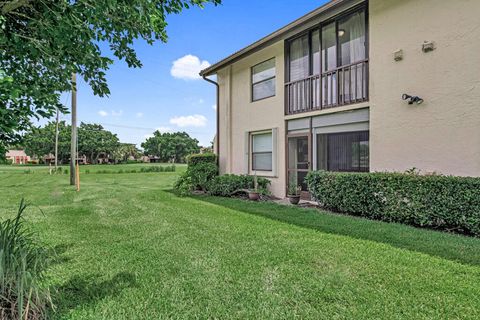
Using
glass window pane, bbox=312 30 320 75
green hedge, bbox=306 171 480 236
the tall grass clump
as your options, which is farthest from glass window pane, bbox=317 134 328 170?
the tall grass clump

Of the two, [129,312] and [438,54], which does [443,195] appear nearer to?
[438,54]

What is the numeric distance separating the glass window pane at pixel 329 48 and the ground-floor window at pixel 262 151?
125 inches

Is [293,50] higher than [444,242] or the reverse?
higher

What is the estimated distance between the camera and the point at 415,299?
9.68ft

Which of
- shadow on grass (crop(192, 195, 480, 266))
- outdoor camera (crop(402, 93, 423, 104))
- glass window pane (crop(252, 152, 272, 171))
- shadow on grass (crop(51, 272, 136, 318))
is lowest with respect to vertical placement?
shadow on grass (crop(51, 272, 136, 318))

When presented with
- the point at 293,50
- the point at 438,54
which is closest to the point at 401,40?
the point at 438,54

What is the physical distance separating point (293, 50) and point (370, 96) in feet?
11.4

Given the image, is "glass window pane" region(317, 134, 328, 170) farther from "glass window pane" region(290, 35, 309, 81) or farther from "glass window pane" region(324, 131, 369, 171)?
"glass window pane" region(290, 35, 309, 81)

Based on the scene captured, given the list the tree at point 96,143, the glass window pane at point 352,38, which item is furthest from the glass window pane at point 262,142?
→ the tree at point 96,143

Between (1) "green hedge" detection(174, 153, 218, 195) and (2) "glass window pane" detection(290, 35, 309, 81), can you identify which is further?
(1) "green hedge" detection(174, 153, 218, 195)

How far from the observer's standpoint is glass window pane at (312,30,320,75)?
9.18m

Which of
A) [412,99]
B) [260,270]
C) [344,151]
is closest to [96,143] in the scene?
[344,151]

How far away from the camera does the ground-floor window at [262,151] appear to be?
36.3 feet

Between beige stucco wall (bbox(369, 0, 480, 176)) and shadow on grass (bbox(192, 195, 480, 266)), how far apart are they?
170cm
